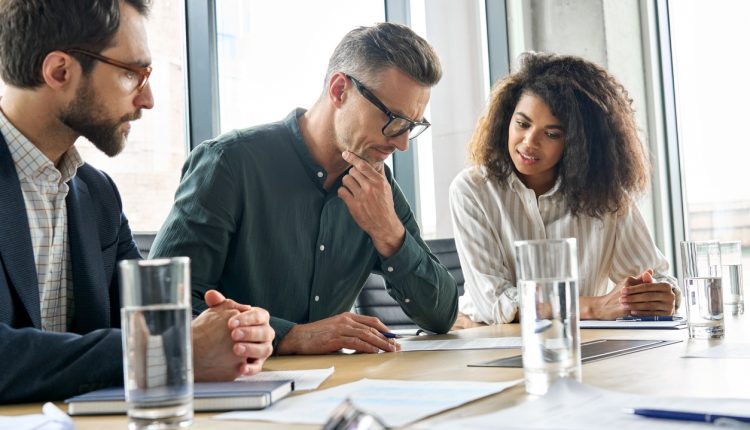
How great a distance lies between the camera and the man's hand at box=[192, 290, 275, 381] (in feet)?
3.95

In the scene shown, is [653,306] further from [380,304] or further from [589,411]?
[589,411]

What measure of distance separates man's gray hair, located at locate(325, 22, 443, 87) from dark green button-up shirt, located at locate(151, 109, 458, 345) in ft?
0.79

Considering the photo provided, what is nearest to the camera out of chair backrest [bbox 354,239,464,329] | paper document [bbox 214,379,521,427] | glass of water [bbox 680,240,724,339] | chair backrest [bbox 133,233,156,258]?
paper document [bbox 214,379,521,427]

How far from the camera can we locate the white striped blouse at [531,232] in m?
2.84

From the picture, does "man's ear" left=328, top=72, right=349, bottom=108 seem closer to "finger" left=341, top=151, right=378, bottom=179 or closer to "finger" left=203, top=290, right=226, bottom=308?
"finger" left=341, top=151, right=378, bottom=179

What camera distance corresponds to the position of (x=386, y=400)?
0.99 meters

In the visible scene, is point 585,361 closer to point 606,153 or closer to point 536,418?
point 536,418

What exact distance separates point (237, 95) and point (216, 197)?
1912mm

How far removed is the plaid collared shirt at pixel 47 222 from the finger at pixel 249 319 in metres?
0.52

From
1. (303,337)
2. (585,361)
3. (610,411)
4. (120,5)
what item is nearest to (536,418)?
(610,411)

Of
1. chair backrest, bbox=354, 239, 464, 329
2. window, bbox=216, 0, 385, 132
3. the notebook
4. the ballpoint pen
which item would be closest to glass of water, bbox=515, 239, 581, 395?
the ballpoint pen

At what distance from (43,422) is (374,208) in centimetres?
125

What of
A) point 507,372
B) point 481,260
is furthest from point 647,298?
point 507,372

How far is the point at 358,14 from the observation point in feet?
14.9
